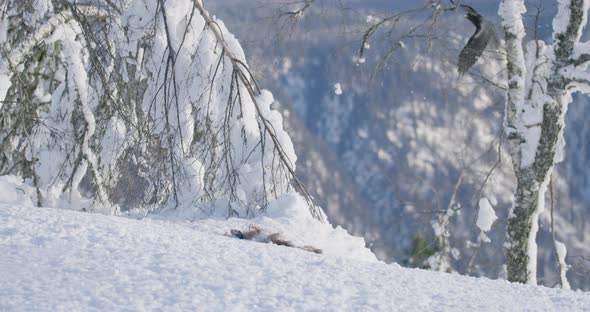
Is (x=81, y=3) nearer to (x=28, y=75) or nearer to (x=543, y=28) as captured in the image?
(x=28, y=75)

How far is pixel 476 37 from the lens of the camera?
749 cm

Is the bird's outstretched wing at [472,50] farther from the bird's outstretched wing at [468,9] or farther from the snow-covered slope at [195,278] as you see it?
the snow-covered slope at [195,278]

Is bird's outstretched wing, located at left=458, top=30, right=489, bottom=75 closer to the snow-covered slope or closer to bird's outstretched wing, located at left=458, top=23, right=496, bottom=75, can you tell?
bird's outstretched wing, located at left=458, top=23, right=496, bottom=75

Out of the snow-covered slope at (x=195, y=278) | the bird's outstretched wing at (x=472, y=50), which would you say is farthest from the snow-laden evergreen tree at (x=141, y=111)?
the bird's outstretched wing at (x=472, y=50)

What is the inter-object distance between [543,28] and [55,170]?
219 inches

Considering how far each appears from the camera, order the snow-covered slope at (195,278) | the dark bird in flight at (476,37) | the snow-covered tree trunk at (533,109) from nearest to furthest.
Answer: the snow-covered slope at (195,278) → the snow-covered tree trunk at (533,109) → the dark bird in flight at (476,37)

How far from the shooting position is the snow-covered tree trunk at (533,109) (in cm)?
689

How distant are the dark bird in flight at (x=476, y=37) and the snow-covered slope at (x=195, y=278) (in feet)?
16.3

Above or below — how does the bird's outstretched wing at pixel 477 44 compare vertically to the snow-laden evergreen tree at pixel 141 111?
above

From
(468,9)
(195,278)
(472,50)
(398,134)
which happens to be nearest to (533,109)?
(472,50)

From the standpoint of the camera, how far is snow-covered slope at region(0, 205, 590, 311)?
210 centimetres

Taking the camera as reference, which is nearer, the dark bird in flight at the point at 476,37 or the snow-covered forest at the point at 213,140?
the snow-covered forest at the point at 213,140

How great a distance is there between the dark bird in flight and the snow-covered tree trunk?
236mm

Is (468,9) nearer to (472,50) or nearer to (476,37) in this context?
(476,37)
